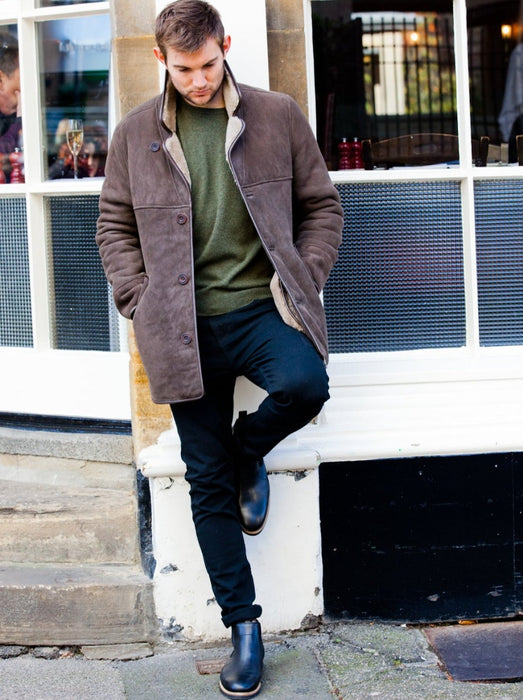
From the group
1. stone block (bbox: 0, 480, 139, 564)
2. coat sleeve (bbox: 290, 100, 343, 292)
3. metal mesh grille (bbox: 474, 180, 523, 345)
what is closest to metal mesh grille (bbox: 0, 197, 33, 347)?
stone block (bbox: 0, 480, 139, 564)

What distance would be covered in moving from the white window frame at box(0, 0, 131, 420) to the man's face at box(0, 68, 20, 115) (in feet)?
0.45

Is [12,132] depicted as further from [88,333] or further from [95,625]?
[95,625]

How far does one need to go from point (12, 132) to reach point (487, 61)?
3723 millimetres

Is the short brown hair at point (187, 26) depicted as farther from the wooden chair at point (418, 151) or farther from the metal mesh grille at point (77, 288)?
the metal mesh grille at point (77, 288)

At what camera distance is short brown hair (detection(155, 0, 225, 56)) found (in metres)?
2.92

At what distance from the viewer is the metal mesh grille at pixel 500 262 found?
3781mm

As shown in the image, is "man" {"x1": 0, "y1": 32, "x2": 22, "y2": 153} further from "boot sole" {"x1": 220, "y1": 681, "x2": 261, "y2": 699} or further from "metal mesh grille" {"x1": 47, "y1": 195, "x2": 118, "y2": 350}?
"boot sole" {"x1": 220, "y1": 681, "x2": 261, "y2": 699}

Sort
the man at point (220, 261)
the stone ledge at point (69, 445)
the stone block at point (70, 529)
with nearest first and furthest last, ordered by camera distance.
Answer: the man at point (220, 261) < the stone block at point (70, 529) < the stone ledge at point (69, 445)

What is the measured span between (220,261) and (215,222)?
12cm

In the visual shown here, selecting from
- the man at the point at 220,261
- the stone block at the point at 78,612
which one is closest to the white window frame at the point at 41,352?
the stone block at the point at 78,612

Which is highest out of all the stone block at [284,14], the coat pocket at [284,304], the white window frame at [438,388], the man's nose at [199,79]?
the stone block at [284,14]

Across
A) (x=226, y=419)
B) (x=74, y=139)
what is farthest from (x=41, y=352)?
(x=226, y=419)

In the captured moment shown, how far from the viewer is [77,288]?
403 cm

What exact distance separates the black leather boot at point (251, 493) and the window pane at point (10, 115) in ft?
5.23
